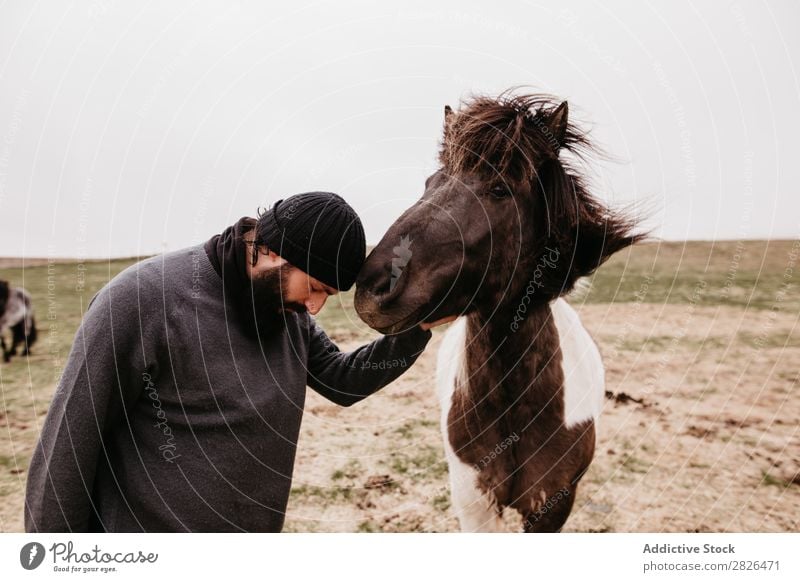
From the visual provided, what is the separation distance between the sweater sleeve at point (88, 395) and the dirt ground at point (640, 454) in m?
2.26

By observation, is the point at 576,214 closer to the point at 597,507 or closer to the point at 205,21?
the point at 205,21

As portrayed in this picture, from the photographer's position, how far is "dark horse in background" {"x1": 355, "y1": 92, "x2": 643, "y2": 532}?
179cm

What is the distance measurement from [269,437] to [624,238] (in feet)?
5.50

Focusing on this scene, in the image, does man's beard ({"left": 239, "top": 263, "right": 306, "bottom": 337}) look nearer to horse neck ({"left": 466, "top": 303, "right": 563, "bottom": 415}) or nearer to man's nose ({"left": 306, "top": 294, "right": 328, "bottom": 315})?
man's nose ({"left": 306, "top": 294, "right": 328, "bottom": 315})

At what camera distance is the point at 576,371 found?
8.81ft

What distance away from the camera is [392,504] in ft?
12.6

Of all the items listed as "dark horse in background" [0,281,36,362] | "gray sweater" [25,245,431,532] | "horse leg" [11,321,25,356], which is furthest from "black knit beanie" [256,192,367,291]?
"horse leg" [11,321,25,356]

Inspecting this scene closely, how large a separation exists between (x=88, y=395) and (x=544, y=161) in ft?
5.92

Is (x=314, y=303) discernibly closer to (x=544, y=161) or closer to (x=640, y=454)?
(x=544, y=161)

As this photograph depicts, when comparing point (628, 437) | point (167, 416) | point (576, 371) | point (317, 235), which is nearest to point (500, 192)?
point (317, 235)

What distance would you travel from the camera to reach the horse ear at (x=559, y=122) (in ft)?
6.47

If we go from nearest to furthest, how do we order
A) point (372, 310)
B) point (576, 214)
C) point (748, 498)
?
point (372, 310)
point (576, 214)
point (748, 498)
